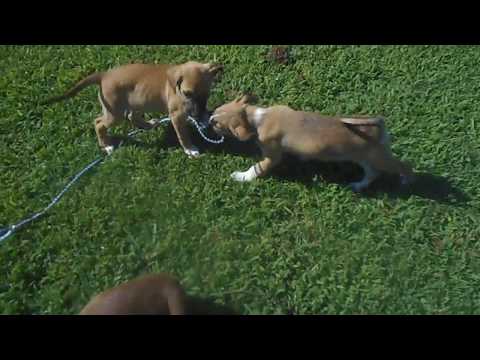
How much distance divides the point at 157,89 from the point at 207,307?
2.38 meters

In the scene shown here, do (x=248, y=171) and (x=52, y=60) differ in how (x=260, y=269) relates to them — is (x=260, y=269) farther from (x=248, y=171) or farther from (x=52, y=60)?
(x=52, y=60)

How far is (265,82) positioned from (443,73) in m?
2.35

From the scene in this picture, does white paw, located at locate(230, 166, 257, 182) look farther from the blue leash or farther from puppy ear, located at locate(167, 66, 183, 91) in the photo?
puppy ear, located at locate(167, 66, 183, 91)

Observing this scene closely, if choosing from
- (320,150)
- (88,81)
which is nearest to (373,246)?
(320,150)

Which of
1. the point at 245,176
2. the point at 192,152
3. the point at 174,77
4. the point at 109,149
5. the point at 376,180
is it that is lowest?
the point at 376,180

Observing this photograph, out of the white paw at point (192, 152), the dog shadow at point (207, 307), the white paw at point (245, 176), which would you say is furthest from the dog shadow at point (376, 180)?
the dog shadow at point (207, 307)

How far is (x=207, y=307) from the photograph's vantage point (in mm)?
5332

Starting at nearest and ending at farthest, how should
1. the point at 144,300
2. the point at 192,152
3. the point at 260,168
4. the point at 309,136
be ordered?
1. the point at 144,300
2. the point at 309,136
3. the point at 260,168
4. the point at 192,152

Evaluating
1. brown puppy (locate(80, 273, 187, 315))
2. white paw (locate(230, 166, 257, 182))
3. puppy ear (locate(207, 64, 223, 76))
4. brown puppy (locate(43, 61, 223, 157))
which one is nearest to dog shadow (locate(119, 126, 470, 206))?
white paw (locate(230, 166, 257, 182))

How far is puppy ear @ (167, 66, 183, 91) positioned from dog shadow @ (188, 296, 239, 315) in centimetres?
225

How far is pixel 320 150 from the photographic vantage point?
568 cm

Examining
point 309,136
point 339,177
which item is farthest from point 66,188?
point 339,177

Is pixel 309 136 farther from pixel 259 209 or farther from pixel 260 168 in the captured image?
pixel 259 209

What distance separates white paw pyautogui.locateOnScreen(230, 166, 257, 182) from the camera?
20.2ft
